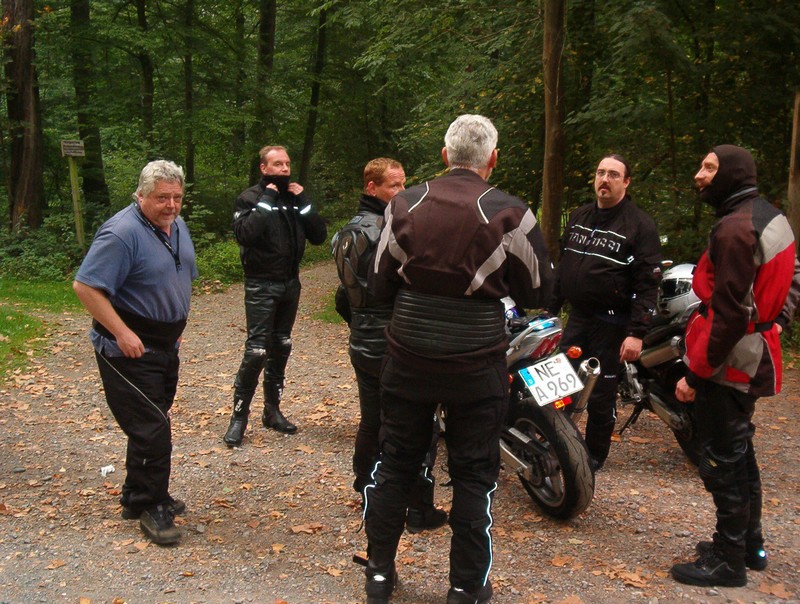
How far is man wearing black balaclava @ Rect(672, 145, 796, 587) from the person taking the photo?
11.4 feet

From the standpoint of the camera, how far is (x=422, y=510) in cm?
436

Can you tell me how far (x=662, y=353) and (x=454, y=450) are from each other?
7.89ft

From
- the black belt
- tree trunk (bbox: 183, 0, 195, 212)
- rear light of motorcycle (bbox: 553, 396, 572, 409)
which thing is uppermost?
tree trunk (bbox: 183, 0, 195, 212)

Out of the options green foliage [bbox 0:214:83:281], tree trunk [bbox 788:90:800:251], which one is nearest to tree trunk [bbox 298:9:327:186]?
green foliage [bbox 0:214:83:281]

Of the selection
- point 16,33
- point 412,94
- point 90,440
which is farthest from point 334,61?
point 90,440

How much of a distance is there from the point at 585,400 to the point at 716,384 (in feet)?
4.01

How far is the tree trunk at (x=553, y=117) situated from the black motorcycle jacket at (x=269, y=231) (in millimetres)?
3348

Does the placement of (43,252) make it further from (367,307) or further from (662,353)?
(662,353)

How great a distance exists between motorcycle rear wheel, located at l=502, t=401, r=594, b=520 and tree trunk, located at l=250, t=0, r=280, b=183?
16.0 metres

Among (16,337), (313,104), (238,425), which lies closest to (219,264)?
(16,337)

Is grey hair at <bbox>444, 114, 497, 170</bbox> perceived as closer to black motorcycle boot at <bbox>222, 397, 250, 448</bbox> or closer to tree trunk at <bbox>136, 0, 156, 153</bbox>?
black motorcycle boot at <bbox>222, 397, 250, 448</bbox>

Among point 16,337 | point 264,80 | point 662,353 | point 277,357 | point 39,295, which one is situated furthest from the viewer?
point 264,80

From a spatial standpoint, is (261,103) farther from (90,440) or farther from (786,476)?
(786,476)

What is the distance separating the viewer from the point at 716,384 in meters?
3.68
